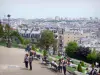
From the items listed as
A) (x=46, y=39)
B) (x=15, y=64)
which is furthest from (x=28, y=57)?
(x=46, y=39)

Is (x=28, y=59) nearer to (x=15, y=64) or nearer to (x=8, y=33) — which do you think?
(x=15, y=64)

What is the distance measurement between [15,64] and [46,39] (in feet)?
1.18

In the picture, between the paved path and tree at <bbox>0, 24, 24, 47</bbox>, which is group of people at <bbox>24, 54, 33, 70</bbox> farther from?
tree at <bbox>0, 24, 24, 47</bbox>

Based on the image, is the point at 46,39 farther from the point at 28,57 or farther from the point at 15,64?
the point at 15,64

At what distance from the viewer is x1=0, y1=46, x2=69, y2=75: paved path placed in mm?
2248

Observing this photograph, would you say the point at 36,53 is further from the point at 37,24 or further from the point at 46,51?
the point at 37,24

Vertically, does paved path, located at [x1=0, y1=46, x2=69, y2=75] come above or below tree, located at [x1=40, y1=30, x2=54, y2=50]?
below

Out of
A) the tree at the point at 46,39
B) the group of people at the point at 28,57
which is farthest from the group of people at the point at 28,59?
the tree at the point at 46,39

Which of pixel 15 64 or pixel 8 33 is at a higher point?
pixel 8 33

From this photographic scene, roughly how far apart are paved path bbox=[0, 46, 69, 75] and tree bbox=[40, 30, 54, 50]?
0.20 metres

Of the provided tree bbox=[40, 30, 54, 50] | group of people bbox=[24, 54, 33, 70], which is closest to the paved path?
group of people bbox=[24, 54, 33, 70]

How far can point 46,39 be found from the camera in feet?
7.30

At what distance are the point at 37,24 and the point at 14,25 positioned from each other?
0.67 feet

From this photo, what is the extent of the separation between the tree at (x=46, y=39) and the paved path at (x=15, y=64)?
0.67 feet
